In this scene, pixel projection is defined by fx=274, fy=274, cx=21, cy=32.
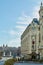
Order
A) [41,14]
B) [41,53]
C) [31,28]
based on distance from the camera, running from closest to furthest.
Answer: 1. [41,53]
2. [41,14]
3. [31,28]

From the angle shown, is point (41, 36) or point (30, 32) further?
point (30, 32)

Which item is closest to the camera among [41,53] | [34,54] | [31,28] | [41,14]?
[41,53]

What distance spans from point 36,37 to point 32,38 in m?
3.26

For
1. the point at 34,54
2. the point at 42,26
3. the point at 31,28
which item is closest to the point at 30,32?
the point at 31,28

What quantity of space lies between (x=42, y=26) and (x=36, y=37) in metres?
9.01

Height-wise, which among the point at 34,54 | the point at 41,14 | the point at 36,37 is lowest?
the point at 34,54

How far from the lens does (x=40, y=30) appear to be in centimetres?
13088

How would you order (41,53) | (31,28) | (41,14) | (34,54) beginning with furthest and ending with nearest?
(31,28) → (41,14) → (34,54) → (41,53)

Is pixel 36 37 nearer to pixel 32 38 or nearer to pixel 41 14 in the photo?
pixel 32 38

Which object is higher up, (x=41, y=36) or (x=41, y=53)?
(x=41, y=36)

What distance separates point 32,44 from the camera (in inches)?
5413

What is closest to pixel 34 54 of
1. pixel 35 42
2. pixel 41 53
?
pixel 41 53

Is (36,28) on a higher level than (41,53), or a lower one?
higher

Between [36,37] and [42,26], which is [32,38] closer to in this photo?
[36,37]
